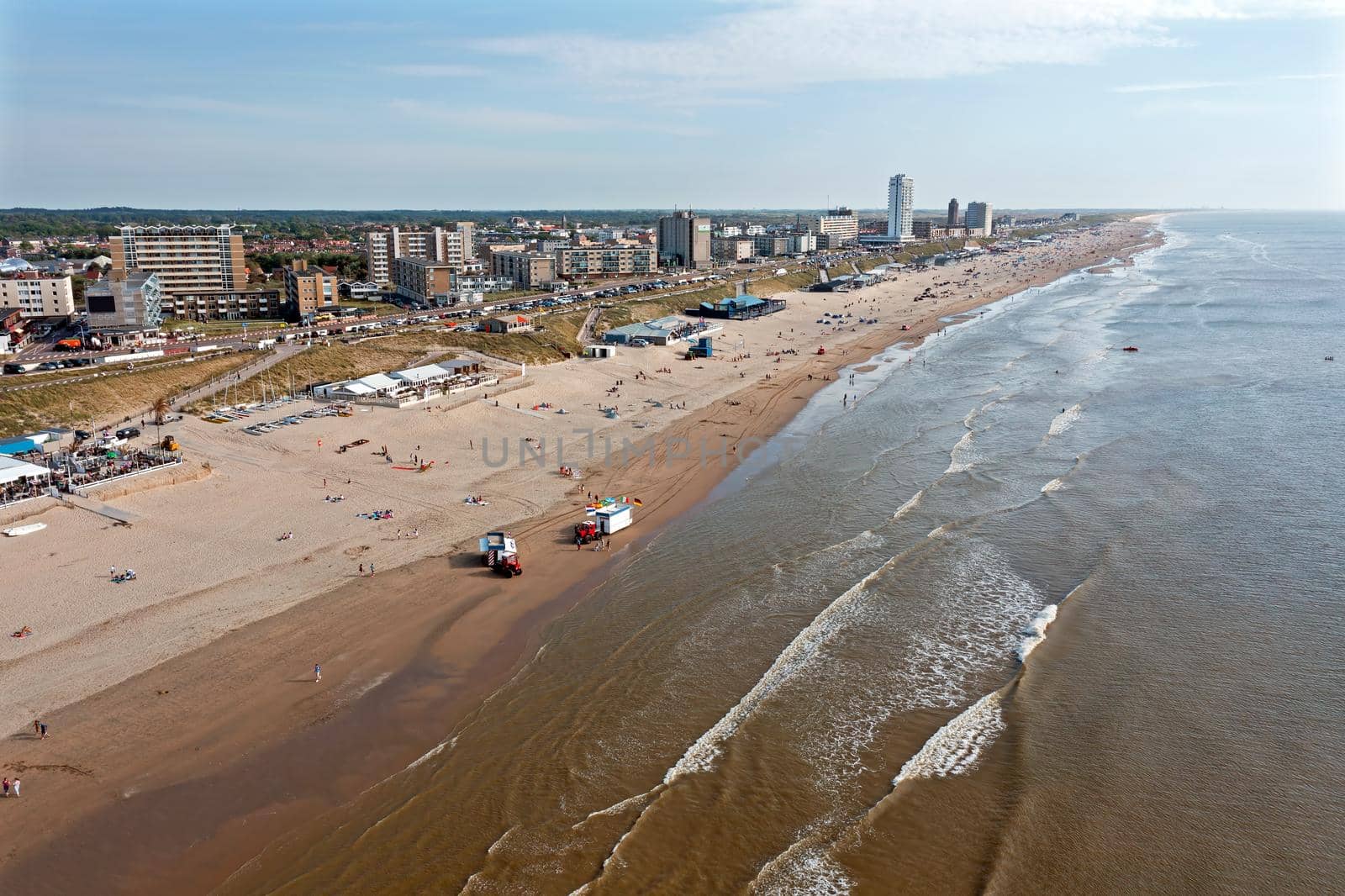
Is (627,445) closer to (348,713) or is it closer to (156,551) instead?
(156,551)

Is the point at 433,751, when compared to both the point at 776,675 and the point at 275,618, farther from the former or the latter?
the point at 776,675

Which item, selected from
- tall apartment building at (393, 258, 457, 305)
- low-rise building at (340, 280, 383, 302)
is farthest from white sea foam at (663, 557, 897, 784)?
low-rise building at (340, 280, 383, 302)

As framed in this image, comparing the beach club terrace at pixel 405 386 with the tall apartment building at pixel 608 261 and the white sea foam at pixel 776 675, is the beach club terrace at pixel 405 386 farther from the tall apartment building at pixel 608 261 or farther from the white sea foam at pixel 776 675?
the tall apartment building at pixel 608 261

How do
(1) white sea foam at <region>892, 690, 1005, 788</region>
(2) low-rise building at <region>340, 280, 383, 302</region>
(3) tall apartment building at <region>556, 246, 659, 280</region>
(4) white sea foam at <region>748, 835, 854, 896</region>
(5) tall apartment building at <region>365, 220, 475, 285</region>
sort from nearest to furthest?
1. (4) white sea foam at <region>748, 835, 854, 896</region>
2. (1) white sea foam at <region>892, 690, 1005, 788</region>
3. (2) low-rise building at <region>340, 280, 383, 302</region>
4. (5) tall apartment building at <region>365, 220, 475, 285</region>
5. (3) tall apartment building at <region>556, 246, 659, 280</region>

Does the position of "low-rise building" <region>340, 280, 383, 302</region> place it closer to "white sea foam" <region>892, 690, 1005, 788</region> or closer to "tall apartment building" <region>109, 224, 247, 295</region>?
"tall apartment building" <region>109, 224, 247, 295</region>

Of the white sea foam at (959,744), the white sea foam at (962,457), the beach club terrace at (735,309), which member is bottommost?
the white sea foam at (959,744)

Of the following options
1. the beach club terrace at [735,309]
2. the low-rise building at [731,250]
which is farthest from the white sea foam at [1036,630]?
the low-rise building at [731,250]
